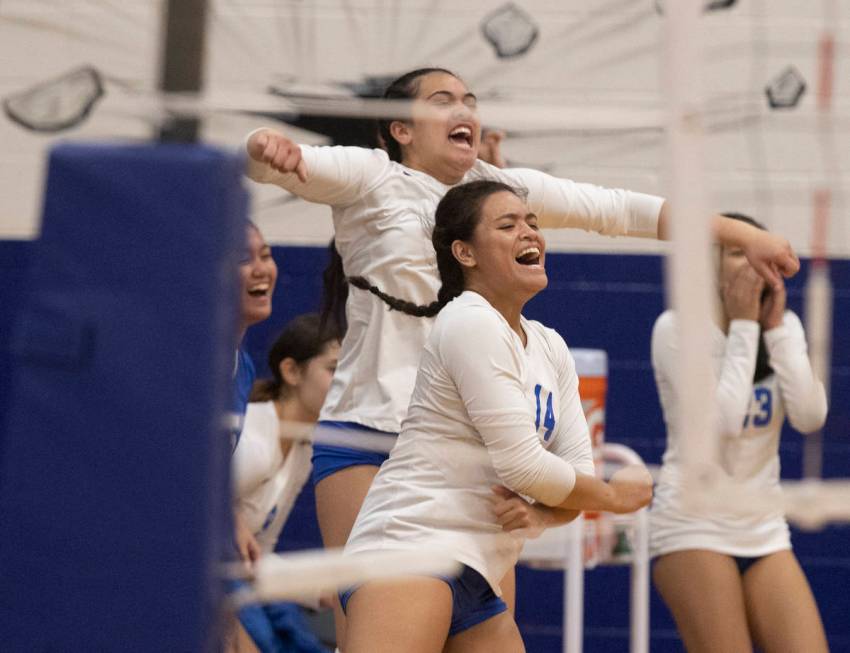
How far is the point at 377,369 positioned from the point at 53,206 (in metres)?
0.83

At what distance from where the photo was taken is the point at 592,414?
3215 millimetres

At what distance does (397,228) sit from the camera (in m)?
2.49

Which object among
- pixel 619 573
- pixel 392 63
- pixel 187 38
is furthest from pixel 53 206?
pixel 619 573

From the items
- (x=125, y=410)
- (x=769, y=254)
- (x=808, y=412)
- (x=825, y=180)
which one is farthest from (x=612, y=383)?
(x=125, y=410)

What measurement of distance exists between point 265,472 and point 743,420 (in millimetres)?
1080

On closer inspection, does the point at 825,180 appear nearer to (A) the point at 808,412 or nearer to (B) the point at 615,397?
(B) the point at 615,397

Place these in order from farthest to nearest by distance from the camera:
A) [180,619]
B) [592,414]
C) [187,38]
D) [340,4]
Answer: [340,4], [592,414], [187,38], [180,619]

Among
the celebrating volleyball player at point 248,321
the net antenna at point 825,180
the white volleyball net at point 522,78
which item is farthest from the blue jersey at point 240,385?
the net antenna at point 825,180

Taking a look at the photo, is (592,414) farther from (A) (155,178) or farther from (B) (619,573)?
(A) (155,178)

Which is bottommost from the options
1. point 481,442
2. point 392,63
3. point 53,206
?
point 481,442

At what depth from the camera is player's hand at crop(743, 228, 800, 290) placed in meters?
2.38

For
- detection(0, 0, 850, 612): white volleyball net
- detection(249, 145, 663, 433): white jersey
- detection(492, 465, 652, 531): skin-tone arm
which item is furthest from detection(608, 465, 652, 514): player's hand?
detection(0, 0, 850, 612): white volleyball net

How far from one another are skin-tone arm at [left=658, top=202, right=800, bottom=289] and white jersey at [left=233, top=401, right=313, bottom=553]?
3.80ft

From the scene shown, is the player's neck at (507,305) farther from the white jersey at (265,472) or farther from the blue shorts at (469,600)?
the white jersey at (265,472)
